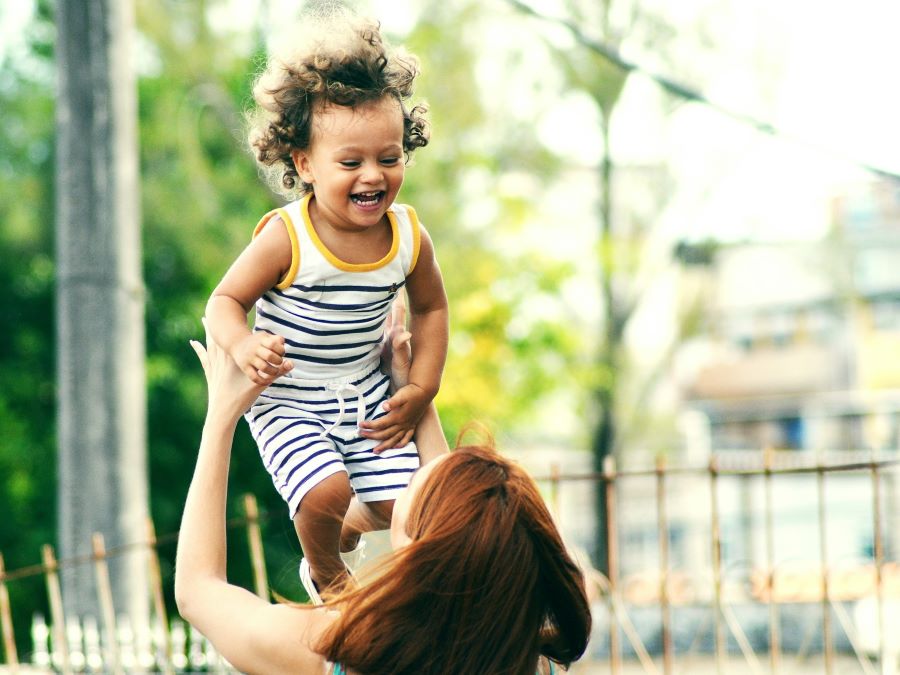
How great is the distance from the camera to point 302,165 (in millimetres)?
1693

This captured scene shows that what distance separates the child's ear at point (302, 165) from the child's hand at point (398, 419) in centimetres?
35

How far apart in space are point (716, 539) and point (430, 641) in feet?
7.99

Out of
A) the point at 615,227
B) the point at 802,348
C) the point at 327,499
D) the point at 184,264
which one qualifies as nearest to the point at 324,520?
the point at 327,499

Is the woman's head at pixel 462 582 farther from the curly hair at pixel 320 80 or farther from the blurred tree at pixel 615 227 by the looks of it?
the blurred tree at pixel 615 227

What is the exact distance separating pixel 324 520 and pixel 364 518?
0.17m

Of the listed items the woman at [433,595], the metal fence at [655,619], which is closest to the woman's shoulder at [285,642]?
the woman at [433,595]

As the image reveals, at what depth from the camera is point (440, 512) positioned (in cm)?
143

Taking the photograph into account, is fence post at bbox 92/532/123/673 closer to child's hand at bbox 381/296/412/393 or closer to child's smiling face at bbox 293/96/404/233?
child's hand at bbox 381/296/412/393

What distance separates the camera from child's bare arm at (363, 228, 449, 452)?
175cm

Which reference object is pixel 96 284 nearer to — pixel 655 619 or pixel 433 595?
pixel 433 595

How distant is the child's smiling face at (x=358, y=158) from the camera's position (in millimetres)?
1603

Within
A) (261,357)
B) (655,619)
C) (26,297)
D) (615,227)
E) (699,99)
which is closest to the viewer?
(261,357)

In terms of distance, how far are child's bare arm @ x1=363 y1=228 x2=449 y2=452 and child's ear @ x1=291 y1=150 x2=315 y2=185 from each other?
0.20 m

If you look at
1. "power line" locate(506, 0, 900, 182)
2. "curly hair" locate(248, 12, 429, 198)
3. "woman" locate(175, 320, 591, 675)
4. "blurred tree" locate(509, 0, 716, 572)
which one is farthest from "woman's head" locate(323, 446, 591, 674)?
"blurred tree" locate(509, 0, 716, 572)
